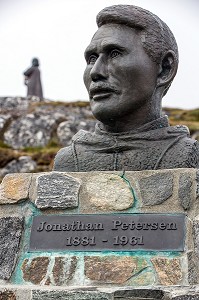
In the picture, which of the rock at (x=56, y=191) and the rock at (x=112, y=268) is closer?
the rock at (x=112, y=268)

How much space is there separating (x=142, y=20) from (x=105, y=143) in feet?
3.88

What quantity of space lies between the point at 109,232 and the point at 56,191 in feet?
1.99

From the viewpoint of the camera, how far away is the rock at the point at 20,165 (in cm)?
2377

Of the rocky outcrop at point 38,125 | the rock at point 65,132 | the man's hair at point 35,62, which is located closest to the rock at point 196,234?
the rocky outcrop at point 38,125

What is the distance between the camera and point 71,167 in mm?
6043

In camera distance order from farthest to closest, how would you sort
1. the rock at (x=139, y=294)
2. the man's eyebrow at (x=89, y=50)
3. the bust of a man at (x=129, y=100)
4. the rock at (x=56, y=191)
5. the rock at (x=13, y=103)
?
the rock at (x=13, y=103), the man's eyebrow at (x=89, y=50), the bust of a man at (x=129, y=100), the rock at (x=56, y=191), the rock at (x=139, y=294)

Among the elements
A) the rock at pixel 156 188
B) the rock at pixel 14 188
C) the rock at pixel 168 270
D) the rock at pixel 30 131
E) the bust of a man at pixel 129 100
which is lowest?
the rock at pixel 30 131

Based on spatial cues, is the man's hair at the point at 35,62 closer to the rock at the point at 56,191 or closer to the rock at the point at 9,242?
the rock at the point at 56,191

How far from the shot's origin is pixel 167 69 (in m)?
6.24

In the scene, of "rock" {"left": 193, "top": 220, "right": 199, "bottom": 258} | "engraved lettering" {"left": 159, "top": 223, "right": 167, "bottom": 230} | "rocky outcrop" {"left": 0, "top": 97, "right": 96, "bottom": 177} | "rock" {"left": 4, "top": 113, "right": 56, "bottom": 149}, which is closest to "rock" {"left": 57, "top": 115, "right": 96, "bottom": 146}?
"rocky outcrop" {"left": 0, "top": 97, "right": 96, "bottom": 177}

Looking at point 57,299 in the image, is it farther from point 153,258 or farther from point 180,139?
point 180,139

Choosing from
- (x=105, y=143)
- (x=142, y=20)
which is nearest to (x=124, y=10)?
(x=142, y=20)

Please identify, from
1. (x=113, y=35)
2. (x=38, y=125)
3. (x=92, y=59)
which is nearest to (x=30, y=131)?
(x=38, y=125)

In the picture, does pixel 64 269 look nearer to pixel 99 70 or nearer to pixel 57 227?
pixel 57 227
